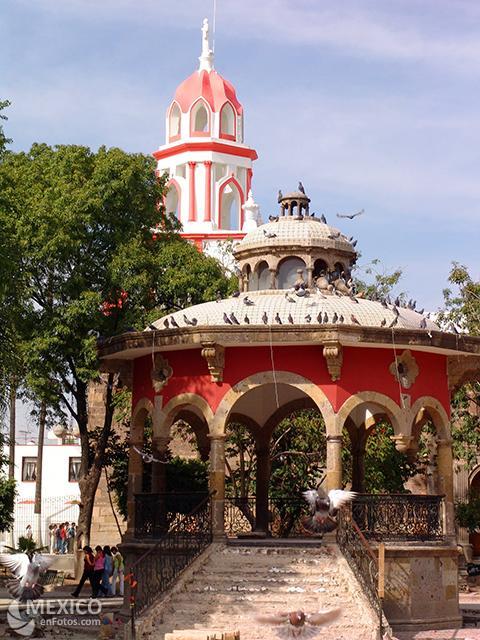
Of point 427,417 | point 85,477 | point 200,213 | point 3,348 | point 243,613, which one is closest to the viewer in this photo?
point 243,613

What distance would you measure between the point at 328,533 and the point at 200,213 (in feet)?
103

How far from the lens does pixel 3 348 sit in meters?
20.3

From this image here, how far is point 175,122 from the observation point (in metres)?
52.1

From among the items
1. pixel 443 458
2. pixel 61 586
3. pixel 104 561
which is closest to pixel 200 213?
pixel 61 586

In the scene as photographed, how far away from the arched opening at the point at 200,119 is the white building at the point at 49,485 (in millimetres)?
13807

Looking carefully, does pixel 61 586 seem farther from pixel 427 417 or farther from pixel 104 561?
pixel 427 417

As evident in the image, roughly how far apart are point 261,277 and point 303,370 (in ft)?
10.9

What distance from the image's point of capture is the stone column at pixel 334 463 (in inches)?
837

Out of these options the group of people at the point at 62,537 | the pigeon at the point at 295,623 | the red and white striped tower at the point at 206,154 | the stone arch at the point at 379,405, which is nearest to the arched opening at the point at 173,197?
the red and white striped tower at the point at 206,154

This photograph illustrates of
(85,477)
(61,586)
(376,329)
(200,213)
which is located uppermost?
(200,213)

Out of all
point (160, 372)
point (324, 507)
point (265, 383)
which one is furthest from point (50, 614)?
point (324, 507)

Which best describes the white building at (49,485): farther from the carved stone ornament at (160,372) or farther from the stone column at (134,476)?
the carved stone ornament at (160,372)

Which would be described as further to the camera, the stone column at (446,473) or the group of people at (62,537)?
the group of people at (62,537)

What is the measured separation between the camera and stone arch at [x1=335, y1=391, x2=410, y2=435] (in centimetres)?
2167
